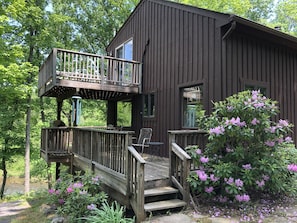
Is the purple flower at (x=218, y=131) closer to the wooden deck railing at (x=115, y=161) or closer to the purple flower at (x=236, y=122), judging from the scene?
the purple flower at (x=236, y=122)

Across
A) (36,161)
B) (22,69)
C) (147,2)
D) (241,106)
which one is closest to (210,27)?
(241,106)

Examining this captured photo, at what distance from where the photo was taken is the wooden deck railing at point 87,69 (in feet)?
24.6

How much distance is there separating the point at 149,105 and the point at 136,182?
5135 millimetres

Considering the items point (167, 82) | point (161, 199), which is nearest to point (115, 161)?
point (161, 199)

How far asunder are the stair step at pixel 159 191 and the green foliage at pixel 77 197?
86cm

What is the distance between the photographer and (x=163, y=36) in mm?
8406

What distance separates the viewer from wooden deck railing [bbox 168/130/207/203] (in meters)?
4.43

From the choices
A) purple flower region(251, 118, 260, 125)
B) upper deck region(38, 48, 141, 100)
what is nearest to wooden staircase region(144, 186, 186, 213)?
purple flower region(251, 118, 260, 125)

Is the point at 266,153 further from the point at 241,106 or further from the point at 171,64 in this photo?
the point at 171,64

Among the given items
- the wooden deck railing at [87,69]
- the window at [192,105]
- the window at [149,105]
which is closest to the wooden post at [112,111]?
the wooden deck railing at [87,69]

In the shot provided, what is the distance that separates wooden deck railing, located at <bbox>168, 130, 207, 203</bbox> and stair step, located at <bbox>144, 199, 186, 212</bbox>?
0.15 m

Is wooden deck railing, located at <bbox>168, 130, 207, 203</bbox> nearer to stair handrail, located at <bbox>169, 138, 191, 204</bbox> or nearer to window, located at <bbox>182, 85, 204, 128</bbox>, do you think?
stair handrail, located at <bbox>169, 138, 191, 204</bbox>

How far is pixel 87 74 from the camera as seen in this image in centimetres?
804

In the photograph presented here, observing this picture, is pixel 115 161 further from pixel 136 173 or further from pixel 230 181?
pixel 230 181
